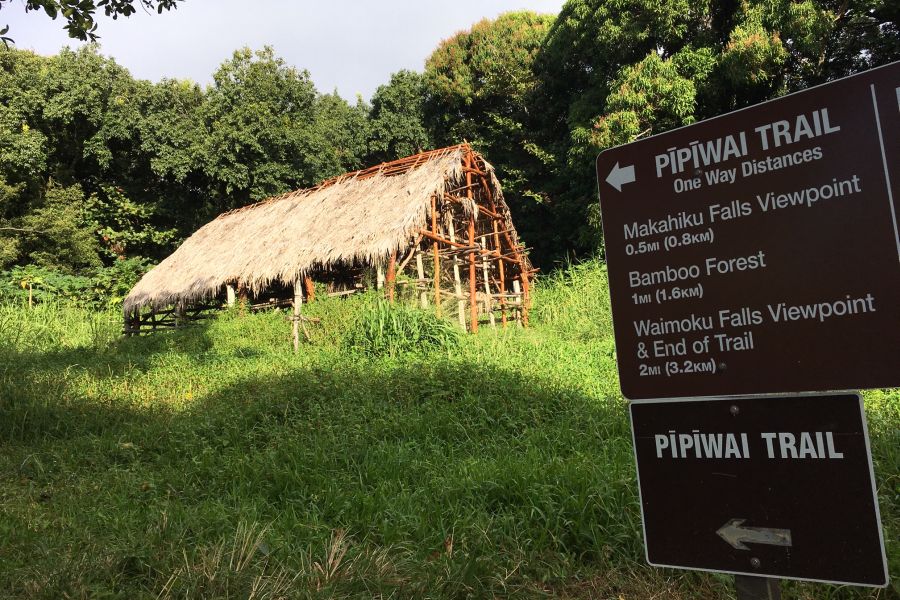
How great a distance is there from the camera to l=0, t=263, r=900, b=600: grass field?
9.04 feet

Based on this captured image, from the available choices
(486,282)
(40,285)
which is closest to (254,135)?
(40,285)

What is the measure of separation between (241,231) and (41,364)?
7.48 meters

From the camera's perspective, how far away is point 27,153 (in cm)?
1838

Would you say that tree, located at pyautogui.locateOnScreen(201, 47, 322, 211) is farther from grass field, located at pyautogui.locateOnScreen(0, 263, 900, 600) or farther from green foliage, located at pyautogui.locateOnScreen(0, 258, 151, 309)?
grass field, located at pyautogui.locateOnScreen(0, 263, 900, 600)

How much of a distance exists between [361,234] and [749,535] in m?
10.5

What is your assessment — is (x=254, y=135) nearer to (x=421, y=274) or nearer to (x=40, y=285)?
(x=40, y=285)

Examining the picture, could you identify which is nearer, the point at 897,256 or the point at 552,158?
the point at 897,256

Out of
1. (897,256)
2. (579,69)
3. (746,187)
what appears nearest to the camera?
(897,256)

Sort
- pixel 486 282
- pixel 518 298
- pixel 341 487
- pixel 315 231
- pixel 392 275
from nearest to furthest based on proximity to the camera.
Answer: pixel 341 487 < pixel 392 275 < pixel 315 231 < pixel 486 282 < pixel 518 298

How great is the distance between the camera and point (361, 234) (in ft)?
38.0

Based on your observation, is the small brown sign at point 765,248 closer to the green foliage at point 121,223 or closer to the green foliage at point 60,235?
the green foliage at point 60,235

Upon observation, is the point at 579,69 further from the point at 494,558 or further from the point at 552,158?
the point at 494,558

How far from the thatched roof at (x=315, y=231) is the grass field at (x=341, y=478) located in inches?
119

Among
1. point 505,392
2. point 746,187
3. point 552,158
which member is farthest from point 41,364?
point 552,158
